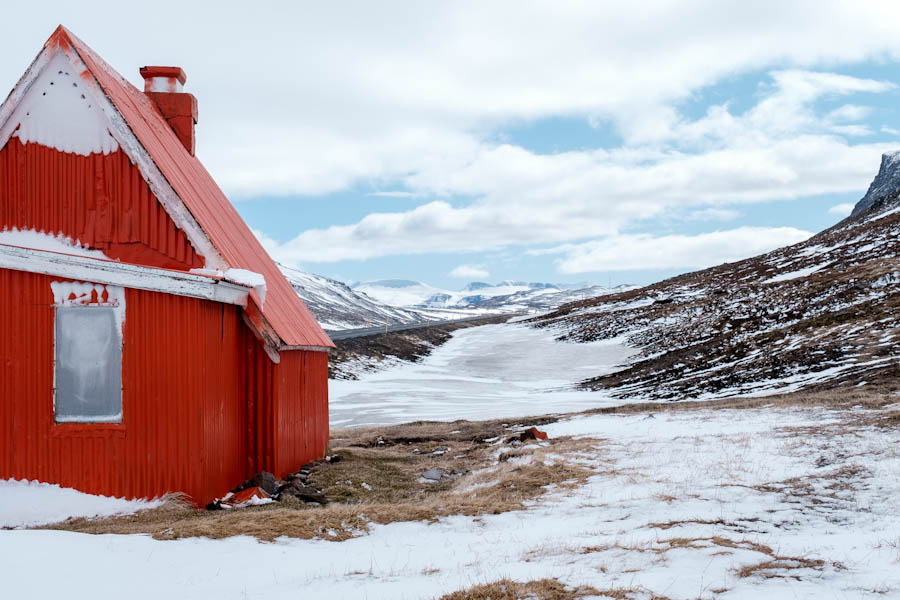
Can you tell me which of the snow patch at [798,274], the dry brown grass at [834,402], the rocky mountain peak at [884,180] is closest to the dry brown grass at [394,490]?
the dry brown grass at [834,402]

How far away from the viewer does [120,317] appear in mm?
9898

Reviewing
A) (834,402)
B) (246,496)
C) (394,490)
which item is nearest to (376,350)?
(834,402)

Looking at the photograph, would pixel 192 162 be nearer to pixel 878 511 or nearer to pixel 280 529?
pixel 280 529

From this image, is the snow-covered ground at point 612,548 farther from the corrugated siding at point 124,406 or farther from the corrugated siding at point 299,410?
the corrugated siding at point 299,410

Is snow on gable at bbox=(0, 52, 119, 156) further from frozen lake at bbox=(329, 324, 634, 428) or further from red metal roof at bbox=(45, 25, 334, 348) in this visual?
frozen lake at bbox=(329, 324, 634, 428)

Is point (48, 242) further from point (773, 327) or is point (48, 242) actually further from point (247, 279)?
point (773, 327)

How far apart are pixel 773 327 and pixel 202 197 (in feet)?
109

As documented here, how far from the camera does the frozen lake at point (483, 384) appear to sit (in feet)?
88.7

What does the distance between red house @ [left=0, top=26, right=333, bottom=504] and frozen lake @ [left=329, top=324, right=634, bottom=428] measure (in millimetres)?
13019

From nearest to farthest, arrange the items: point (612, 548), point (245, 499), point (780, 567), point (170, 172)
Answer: point (780, 567) < point (612, 548) < point (245, 499) < point (170, 172)

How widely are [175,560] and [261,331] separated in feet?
17.0

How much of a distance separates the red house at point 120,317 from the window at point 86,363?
2 centimetres

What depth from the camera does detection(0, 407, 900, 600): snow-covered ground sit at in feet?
18.3

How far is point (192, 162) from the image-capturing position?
15125mm
